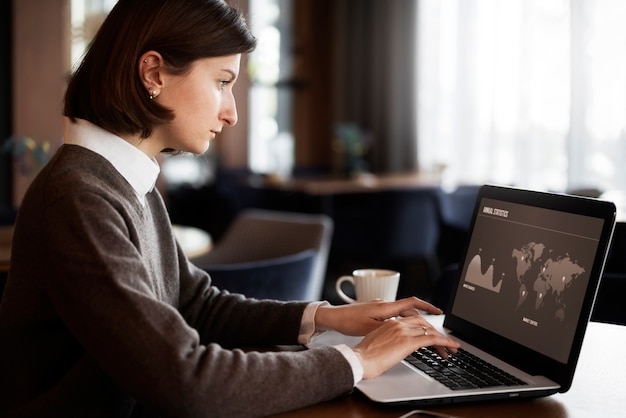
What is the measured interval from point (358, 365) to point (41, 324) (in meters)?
0.48

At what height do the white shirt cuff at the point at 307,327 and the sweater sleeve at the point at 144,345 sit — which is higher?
the sweater sleeve at the point at 144,345

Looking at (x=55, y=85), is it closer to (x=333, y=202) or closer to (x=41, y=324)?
(x=333, y=202)

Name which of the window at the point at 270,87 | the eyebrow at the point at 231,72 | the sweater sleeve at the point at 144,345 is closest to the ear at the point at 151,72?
the eyebrow at the point at 231,72

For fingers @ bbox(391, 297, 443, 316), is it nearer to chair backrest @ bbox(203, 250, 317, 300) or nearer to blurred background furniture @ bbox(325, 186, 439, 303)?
chair backrest @ bbox(203, 250, 317, 300)

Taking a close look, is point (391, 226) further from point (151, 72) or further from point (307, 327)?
point (151, 72)

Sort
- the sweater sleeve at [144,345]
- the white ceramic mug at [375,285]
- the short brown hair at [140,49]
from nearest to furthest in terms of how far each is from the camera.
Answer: the sweater sleeve at [144,345] < the short brown hair at [140,49] < the white ceramic mug at [375,285]

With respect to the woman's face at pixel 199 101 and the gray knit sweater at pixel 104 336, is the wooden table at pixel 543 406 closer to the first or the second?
the gray knit sweater at pixel 104 336

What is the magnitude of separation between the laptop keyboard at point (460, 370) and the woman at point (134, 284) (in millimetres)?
49

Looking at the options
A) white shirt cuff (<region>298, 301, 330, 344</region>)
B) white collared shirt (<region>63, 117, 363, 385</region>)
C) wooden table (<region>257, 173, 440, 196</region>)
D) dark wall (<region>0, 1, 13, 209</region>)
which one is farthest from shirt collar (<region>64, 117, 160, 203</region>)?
dark wall (<region>0, 1, 13, 209</region>)

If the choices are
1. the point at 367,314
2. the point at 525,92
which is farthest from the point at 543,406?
the point at 525,92

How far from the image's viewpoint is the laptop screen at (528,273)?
1.24 metres

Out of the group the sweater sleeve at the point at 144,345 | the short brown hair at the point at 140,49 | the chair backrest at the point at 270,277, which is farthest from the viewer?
the chair backrest at the point at 270,277

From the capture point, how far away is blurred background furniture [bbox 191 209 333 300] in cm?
252

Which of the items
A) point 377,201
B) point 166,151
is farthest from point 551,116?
point 166,151
